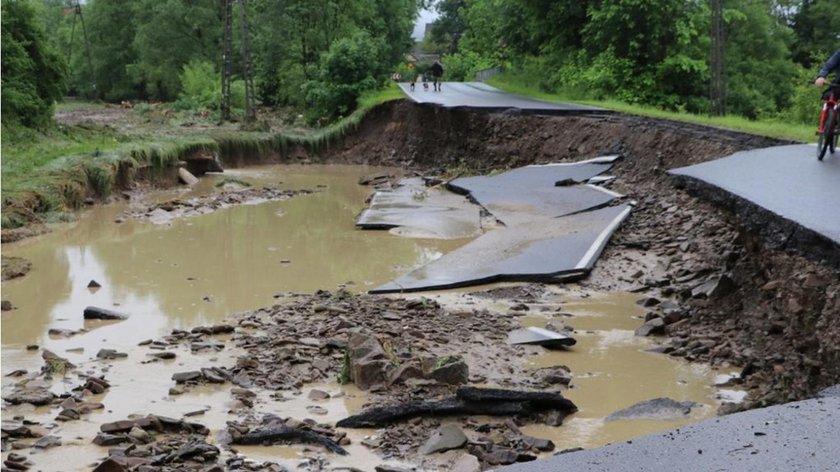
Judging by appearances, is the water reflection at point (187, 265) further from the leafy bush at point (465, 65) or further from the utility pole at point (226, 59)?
the leafy bush at point (465, 65)

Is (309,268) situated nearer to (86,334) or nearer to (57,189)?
(86,334)

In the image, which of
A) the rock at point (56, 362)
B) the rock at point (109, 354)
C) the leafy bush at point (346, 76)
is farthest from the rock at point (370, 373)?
the leafy bush at point (346, 76)

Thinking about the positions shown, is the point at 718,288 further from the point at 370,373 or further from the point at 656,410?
the point at 370,373

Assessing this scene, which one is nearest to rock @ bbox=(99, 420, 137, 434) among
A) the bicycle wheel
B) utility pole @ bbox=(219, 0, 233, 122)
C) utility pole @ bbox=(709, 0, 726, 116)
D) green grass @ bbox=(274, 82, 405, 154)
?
the bicycle wheel

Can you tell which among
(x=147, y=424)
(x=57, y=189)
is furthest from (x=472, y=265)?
(x=57, y=189)

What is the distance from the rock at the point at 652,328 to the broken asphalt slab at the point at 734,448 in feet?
16.1

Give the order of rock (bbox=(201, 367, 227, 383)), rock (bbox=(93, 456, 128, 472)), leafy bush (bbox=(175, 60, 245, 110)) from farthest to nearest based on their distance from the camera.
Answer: leafy bush (bbox=(175, 60, 245, 110)), rock (bbox=(201, 367, 227, 383)), rock (bbox=(93, 456, 128, 472))

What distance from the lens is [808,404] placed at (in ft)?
13.8

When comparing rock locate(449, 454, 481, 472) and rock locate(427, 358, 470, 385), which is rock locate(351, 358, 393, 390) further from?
rock locate(449, 454, 481, 472)

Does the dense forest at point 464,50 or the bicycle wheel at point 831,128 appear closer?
the bicycle wheel at point 831,128

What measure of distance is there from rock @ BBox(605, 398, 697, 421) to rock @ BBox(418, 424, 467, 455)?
1.37 m

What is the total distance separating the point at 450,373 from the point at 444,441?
141 centimetres

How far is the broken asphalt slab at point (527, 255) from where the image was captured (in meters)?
11.2

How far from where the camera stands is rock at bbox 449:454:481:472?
5371 mm
